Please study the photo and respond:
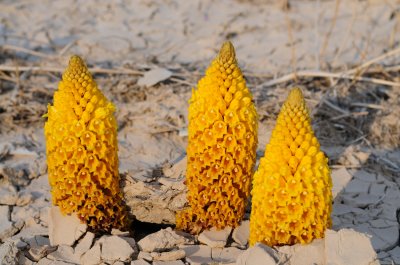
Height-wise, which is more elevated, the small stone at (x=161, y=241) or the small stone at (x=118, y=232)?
the small stone at (x=118, y=232)

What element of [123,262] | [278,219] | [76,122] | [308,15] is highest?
[308,15]

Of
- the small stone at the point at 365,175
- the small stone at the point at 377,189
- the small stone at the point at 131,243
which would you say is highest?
the small stone at the point at 365,175

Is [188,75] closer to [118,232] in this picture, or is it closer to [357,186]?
[357,186]

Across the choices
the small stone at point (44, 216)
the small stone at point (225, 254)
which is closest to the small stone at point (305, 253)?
the small stone at point (225, 254)

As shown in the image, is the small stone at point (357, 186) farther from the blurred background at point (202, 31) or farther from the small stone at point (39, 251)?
the small stone at point (39, 251)

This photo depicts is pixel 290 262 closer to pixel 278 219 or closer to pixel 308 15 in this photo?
pixel 278 219

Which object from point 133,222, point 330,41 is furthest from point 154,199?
point 330,41
